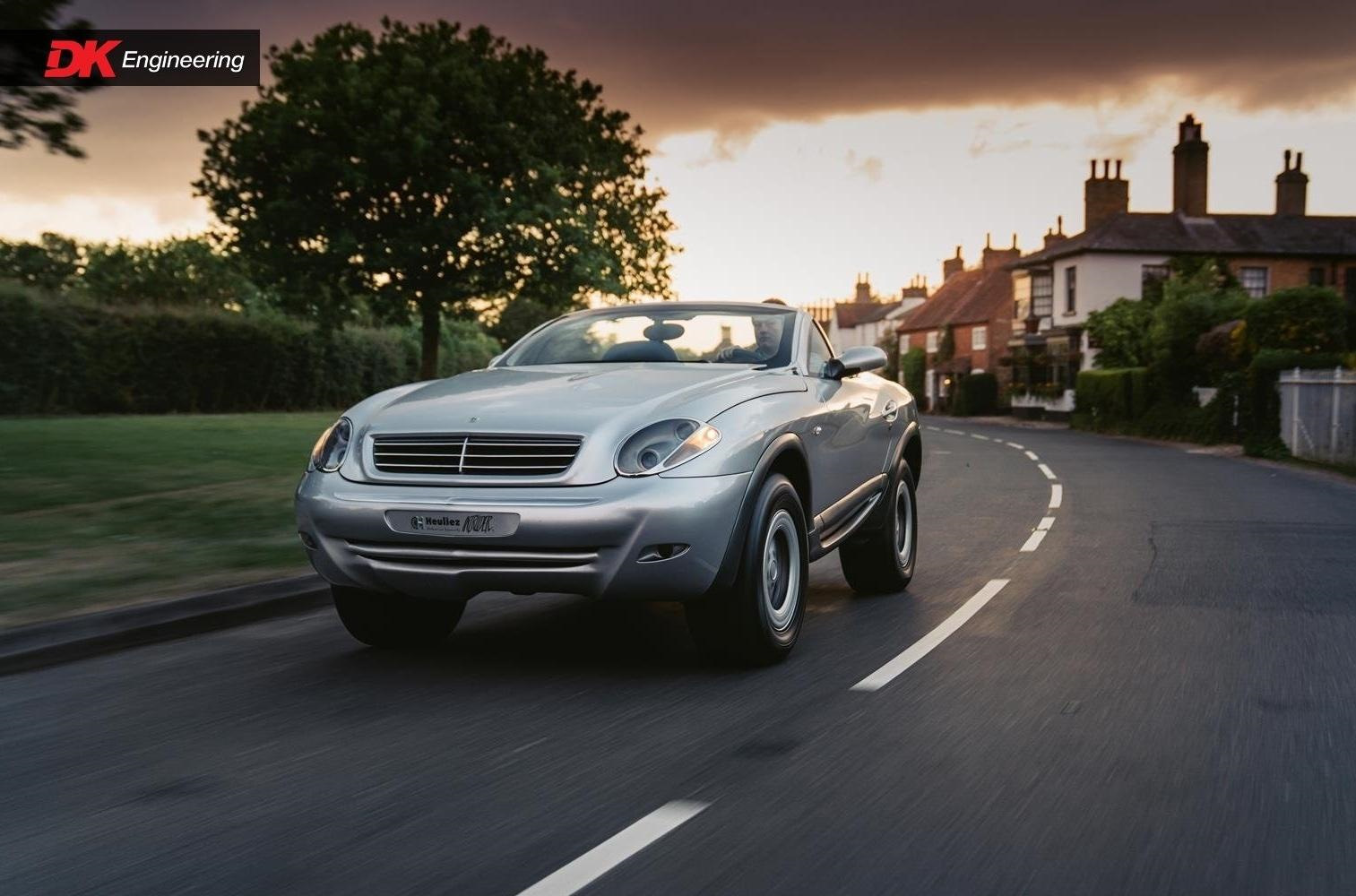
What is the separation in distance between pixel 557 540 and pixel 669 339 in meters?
2.12

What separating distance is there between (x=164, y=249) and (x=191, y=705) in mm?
78210

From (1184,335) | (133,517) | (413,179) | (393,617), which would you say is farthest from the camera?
(1184,335)

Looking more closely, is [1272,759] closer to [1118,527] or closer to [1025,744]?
[1025,744]

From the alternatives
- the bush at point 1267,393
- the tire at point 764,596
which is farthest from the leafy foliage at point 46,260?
the tire at point 764,596

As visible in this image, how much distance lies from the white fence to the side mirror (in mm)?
18211

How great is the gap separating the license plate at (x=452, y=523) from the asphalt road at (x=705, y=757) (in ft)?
2.27

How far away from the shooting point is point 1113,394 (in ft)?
130

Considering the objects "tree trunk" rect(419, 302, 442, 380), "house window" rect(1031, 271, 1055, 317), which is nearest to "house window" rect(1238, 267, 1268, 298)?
"house window" rect(1031, 271, 1055, 317)

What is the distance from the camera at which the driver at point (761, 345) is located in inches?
288

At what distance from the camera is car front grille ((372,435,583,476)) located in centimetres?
572

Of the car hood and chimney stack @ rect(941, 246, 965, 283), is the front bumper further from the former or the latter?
chimney stack @ rect(941, 246, 965, 283)

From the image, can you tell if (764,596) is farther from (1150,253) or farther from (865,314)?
(865,314)

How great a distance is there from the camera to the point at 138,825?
407 cm

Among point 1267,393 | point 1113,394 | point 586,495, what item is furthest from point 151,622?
point 1113,394
